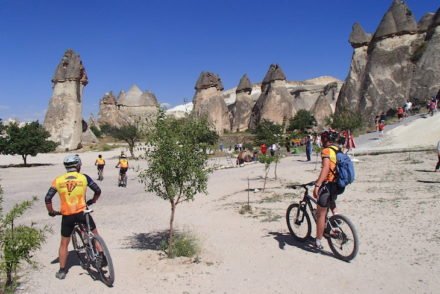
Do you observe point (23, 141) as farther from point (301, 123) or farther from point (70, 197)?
point (301, 123)

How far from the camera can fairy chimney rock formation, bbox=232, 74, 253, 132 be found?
59.0 metres

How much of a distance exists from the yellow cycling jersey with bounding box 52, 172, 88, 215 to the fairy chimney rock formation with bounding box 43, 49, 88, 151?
40.1m

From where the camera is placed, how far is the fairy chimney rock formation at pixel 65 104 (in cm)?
4291

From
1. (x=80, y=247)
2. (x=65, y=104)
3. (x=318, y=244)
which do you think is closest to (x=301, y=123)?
(x=65, y=104)

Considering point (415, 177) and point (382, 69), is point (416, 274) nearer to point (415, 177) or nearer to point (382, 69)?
point (415, 177)

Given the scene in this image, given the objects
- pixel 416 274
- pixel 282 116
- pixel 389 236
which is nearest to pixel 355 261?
pixel 416 274

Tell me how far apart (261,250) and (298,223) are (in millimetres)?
738

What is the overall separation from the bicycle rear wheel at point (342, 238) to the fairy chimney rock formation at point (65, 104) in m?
40.9

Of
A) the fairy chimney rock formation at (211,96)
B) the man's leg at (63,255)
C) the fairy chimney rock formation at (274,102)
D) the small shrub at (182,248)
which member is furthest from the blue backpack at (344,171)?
the fairy chimney rock formation at (274,102)

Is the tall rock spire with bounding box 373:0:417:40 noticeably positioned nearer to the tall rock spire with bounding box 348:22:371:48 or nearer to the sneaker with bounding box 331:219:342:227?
the tall rock spire with bounding box 348:22:371:48

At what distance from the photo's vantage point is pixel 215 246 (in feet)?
22.1

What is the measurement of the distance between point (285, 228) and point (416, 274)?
2795 millimetres

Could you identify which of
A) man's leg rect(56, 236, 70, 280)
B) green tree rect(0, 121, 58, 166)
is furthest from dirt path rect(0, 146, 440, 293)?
green tree rect(0, 121, 58, 166)

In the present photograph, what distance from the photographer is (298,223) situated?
258 inches
